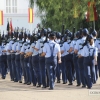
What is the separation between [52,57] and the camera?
2308cm

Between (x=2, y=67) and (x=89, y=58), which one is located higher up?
(x=89, y=58)

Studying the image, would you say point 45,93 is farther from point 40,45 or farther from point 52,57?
point 40,45

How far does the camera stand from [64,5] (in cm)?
4328

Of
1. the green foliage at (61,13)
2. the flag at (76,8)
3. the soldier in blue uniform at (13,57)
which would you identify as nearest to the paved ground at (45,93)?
the soldier in blue uniform at (13,57)

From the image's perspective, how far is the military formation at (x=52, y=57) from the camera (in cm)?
2309

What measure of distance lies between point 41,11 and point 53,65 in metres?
23.5

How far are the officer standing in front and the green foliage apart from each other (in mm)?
16349

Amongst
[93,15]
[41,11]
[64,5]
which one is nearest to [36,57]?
[93,15]

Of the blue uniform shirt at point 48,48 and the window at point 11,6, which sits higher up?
the window at point 11,6

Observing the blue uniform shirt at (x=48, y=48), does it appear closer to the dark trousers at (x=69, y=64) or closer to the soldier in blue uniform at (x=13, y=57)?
the dark trousers at (x=69, y=64)

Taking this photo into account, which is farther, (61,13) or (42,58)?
(61,13)

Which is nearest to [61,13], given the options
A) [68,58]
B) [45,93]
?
[68,58]

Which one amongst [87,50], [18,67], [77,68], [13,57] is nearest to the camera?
[87,50]

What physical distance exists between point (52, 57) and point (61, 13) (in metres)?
20.5
